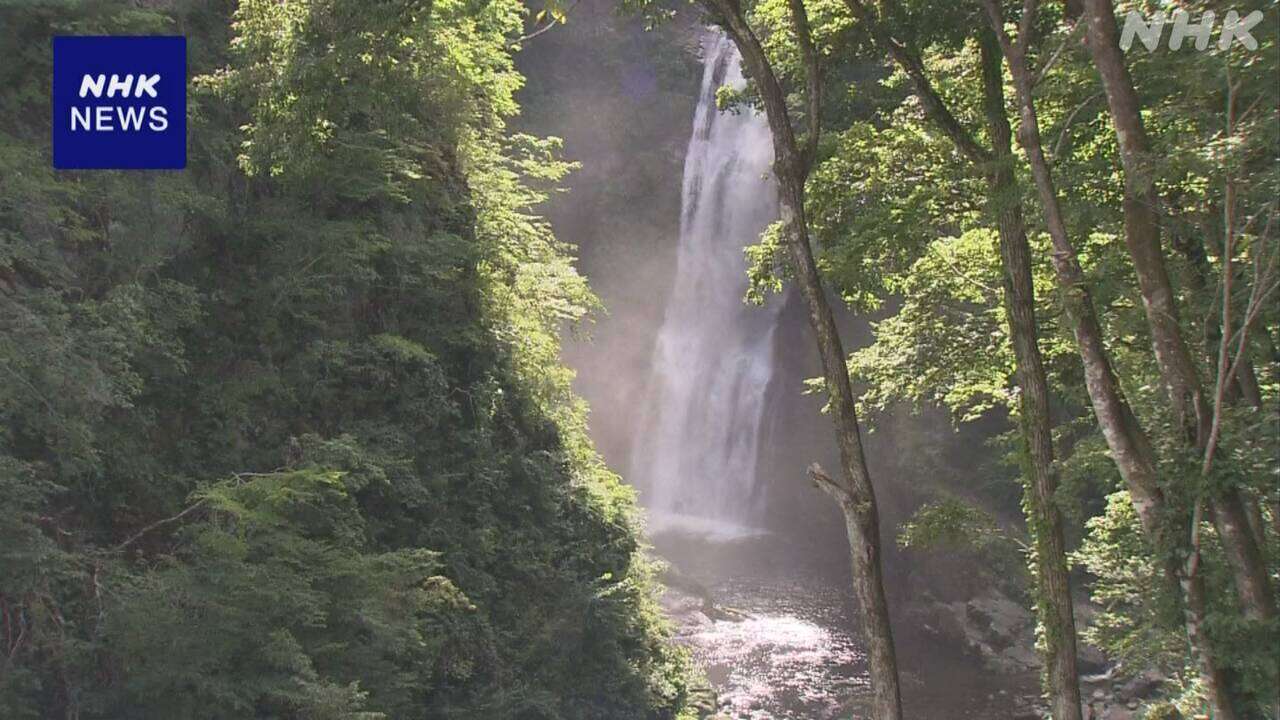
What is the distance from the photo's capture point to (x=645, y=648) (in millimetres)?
14695

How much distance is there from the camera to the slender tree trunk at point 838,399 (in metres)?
8.17

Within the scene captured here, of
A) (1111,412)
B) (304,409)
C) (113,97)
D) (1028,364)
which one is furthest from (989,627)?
(113,97)

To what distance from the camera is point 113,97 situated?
10.3 metres

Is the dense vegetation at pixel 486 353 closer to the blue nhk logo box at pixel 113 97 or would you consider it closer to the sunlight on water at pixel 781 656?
the blue nhk logo box at pixel 113 97

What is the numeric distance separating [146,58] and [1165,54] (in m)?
9.71

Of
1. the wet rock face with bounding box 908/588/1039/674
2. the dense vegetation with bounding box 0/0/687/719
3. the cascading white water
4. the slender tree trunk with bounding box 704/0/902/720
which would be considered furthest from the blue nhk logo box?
the cascading white water

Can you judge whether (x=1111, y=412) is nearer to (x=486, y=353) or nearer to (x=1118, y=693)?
(x=486, y=353)

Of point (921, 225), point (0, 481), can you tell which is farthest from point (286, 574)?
point (921, 225)

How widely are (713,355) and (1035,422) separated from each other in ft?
77.9

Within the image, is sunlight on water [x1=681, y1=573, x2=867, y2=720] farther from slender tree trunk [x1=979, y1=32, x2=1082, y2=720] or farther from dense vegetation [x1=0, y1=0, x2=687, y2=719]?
slender tree trunk [x1=979, y1=32, x2=1082, y2=720]

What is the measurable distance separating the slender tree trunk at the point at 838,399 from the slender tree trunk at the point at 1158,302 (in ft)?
7.53

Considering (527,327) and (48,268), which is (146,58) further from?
(527,327)

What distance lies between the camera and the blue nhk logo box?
1012 centimetres

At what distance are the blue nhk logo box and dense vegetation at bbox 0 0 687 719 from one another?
9.8 inches
